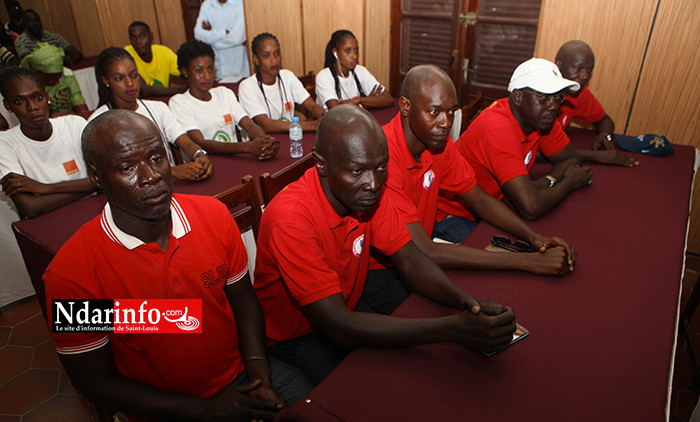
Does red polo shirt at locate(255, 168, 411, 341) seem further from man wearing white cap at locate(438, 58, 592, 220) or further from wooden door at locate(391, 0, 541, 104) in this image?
wooden door at locate(391, 0, 541, 104)

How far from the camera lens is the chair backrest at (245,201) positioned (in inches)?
71.8

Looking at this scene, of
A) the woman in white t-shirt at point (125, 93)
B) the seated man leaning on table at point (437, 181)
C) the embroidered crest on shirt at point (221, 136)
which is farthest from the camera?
the embroidered crest on shirt at point (221, 136)

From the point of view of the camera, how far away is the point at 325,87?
385 centimetres

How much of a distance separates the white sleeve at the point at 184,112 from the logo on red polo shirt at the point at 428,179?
1845mm

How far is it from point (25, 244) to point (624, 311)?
253 cm

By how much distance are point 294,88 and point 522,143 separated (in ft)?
7.34

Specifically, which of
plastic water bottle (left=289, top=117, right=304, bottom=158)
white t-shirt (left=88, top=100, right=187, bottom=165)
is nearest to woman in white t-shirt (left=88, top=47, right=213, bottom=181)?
white t-shirt (left=88, top=100, right=187, bottom=165)

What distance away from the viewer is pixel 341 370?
113 centimetres

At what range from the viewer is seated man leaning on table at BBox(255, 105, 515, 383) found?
3.89 ft

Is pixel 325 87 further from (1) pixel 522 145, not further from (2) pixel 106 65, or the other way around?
(1) pixel 522 145

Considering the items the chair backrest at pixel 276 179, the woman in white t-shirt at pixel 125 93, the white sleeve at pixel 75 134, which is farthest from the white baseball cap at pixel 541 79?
the white sleeve at pixel 75 134

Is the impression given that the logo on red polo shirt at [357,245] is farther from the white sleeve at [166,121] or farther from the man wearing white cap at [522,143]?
the white sleeve at [166,121]

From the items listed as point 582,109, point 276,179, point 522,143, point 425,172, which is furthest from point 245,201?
point 582,109

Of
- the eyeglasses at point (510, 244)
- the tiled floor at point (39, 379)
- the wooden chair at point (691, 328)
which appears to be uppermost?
the eyeglasses at point (510, 244)
